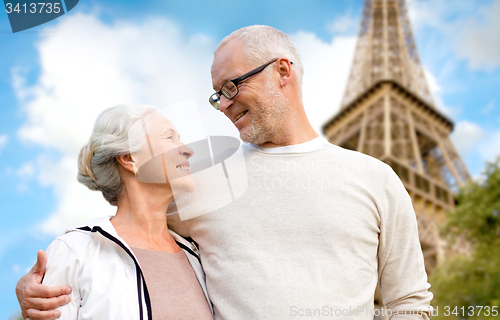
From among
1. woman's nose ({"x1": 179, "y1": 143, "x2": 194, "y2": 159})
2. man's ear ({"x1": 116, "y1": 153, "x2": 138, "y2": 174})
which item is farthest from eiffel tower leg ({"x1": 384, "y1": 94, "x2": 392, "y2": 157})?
man's ear ({"x1": 116, "y1": 153, "x2": 138, "y2": 174})

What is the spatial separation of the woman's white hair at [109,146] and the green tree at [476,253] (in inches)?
405

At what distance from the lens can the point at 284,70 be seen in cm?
237

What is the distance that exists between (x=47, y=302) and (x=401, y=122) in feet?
73.4

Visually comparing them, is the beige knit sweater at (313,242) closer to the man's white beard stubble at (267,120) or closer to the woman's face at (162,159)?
the man's white beard stubble at (267,120)

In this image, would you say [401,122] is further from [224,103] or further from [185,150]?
[185,150]

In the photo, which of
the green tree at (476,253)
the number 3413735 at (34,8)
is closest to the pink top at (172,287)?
the number 3413735 at (34,8)

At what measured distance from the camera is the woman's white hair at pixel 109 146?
2117 mm

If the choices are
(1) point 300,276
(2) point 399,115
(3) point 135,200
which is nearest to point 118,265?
(3) point 135,200

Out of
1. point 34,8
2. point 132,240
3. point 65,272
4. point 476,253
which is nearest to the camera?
point 65,272

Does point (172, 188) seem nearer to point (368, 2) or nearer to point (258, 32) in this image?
point (258, 32)

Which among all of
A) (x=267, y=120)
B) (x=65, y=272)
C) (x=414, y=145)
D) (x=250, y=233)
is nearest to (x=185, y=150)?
(x=267, y=120)

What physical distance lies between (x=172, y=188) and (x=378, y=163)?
1059 millimetres

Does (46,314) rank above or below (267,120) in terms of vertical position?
below

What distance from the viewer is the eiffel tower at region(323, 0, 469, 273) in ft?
60.9
